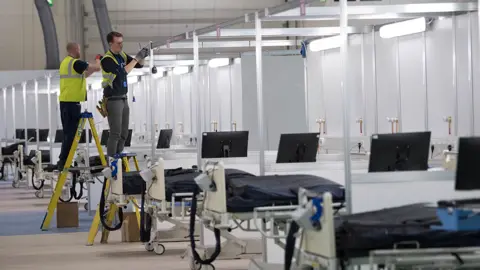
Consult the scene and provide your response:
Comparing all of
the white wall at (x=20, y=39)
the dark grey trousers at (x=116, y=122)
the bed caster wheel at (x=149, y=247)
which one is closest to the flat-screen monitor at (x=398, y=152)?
the bed caster wheel at (x=149, y=247)

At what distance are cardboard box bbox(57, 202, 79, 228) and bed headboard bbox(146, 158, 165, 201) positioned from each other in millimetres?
4271

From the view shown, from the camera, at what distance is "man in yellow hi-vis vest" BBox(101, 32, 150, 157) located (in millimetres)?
11530

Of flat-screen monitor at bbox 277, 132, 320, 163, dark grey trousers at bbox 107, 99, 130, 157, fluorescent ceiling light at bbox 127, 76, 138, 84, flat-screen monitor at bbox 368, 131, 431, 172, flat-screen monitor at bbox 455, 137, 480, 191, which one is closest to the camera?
flat-screen monitor at bbox 455, 137, 480, 191

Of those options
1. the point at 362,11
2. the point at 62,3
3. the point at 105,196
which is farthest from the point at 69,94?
the point at 62,3

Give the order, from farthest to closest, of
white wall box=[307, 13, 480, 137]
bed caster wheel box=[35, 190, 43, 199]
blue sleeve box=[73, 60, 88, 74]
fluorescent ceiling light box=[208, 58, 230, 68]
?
bed caster wheel box=[35, 190, 43, 199] → fluorescent ceiling light box=[208, 58, 230, 68] → blue sleeve box=[73, 60, 88, 74] → white wall box=[307, 13, 480, 137]

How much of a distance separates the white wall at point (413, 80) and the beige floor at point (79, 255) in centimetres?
227

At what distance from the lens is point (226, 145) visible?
942 cm

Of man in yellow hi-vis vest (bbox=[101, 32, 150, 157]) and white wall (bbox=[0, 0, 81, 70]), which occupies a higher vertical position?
white wall (bbox=[0, 0, 81, 70])

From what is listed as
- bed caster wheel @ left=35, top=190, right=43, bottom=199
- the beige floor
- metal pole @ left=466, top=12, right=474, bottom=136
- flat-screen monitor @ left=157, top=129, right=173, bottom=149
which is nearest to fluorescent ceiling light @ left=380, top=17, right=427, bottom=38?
metal pole @ left=466, top=12, right=474, bottom=136

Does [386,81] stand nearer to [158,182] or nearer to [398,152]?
[158,182]

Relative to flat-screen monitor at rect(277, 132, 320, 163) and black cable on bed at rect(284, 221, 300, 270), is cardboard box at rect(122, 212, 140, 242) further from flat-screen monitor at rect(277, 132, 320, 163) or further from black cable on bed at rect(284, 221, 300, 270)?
black cable on bed at rect(284, 221, 300, 270)

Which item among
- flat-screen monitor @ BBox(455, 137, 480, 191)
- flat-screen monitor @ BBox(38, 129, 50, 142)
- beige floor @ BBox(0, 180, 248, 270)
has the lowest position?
beige floor @ BBox(0, 180, 248, 270)

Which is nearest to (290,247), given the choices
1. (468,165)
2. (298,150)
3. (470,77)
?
(468,165)

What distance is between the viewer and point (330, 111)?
13250 millimetres
